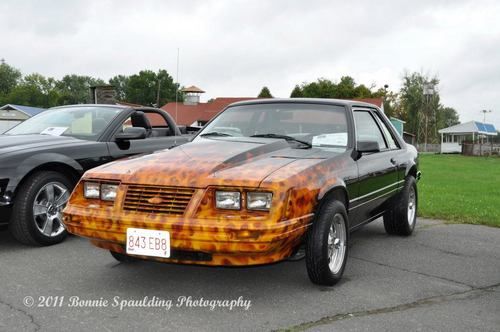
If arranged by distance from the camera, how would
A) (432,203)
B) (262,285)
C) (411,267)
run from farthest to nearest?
(432,203) < (411,267) < (262,285)

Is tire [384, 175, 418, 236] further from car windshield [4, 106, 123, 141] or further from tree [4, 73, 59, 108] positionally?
tree [4, 73, 59, 108]

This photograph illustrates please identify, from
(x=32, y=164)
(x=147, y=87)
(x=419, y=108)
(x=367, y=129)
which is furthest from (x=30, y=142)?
(x=147, y=87)

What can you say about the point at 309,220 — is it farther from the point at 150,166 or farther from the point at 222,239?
the point at 150,166

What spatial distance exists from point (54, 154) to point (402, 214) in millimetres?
3786

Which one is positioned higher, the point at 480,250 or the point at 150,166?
the point at 150,166

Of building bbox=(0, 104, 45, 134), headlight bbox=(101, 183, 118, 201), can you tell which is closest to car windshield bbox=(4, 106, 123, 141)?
headlight bbox=(101, 183, 118, 201)

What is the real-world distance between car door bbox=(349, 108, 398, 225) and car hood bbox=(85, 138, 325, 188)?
609 mm

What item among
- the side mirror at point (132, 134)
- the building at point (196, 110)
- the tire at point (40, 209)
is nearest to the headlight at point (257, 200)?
the tire at point (40, 209)

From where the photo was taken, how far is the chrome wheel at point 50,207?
4.97 metres

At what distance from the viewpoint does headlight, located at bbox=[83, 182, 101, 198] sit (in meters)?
3.73

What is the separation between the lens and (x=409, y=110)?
80938 mm

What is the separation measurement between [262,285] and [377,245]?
2023 millimetres

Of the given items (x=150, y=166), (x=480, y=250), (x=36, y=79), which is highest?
(x=36, y=79)

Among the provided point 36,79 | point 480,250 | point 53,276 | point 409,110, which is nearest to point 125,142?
point 53,276
